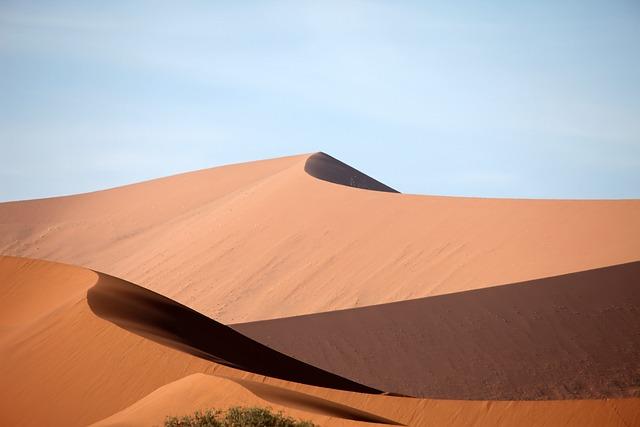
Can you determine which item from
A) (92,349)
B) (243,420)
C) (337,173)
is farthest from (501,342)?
(337,173)

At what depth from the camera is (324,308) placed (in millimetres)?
36375

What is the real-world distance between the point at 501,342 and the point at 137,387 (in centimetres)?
1436

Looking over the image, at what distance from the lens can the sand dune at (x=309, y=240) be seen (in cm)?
3556

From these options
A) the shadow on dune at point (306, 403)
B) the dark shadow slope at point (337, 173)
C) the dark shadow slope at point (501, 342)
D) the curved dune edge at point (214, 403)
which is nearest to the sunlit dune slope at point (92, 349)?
the shadow on dune at point (306, 403)

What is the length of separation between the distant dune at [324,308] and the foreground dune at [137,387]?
43 millimetres

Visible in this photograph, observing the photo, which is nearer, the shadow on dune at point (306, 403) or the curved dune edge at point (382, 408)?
the curved dune edge at point (382, 408)

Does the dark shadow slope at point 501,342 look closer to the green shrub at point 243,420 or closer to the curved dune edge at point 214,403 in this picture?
the curved dune edge at point 214,403

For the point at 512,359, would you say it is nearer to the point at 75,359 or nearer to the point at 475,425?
the point at 475,425

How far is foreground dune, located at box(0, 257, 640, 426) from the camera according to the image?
16.4 meters

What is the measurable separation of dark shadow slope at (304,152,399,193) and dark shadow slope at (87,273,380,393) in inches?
1202

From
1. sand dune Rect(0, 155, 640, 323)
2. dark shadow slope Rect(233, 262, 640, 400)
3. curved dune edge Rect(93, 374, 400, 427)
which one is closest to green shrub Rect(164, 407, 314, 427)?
curved dune edge Rect(93, 374, 400, 427)

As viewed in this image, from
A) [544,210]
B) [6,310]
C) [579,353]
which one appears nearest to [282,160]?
[544,210]

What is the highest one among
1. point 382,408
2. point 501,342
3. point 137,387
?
point 137,387

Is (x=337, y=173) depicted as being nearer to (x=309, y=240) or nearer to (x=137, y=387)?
(x=309, y=240)
